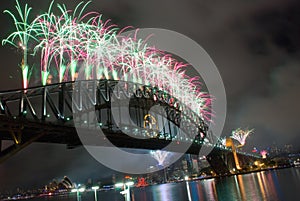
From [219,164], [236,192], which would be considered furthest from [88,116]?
[219,164]

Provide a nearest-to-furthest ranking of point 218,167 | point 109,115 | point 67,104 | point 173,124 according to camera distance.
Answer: point 67,104
point 109,115
point 173,124
point 218,167

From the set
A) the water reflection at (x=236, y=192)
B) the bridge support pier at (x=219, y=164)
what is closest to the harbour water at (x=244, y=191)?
the water reflection at (x=236, y=192)

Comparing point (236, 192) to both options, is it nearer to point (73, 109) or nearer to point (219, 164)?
point (73, 109)

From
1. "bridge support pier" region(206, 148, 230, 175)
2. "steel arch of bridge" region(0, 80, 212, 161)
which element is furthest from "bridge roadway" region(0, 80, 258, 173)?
"bridge support pier" region(206, 148, 230, 175)

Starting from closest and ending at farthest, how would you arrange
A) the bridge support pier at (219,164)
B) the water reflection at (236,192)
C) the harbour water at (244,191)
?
1. the harbour water at (244,191)
2. the water reflection at (236,192)
3. the bridge support pier at (219,164)

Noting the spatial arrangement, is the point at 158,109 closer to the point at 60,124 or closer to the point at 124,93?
the point at 124,93

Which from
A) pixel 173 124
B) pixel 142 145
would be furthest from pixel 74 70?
pixel 173 124

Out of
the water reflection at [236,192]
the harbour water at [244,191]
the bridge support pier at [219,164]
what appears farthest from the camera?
the bridge support pier at [219,164]

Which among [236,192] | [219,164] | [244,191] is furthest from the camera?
[219,164]

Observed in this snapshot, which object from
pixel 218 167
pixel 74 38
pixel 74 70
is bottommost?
pixel 218 167

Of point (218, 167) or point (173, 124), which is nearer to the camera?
point (173, 124)

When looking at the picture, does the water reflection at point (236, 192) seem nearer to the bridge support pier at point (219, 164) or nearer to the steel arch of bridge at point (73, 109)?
the steel arch of bridge at point (73, 109)
